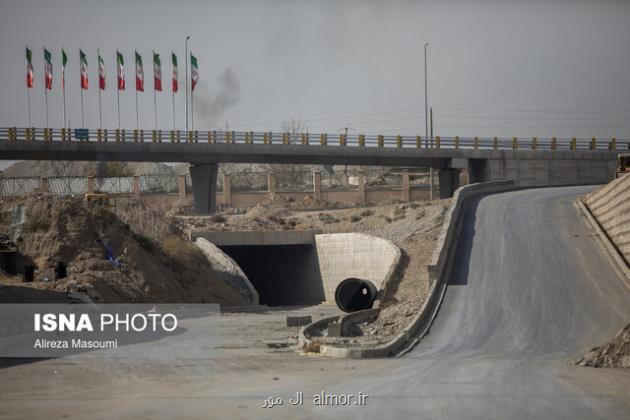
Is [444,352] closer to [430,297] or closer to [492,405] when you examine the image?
[430,297]

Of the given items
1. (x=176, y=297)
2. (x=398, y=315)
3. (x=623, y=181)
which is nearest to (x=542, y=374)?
(x=398, y=315)

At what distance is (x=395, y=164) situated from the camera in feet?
246

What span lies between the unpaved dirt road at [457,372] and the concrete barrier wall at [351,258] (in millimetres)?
15383

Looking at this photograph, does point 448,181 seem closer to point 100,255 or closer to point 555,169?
point 555,169

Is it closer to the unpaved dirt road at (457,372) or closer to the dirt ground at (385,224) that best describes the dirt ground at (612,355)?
the unpaved dirt road at (457,372)

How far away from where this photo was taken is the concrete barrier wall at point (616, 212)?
36062 millimetres

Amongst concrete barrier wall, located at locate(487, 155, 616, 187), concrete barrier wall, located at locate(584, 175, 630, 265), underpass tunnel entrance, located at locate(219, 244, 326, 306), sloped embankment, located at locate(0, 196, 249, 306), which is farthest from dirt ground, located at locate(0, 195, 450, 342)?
concrete barrier wall, located at locate(487, 155, 616, 187)

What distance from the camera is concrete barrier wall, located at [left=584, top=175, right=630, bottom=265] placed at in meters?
36.1

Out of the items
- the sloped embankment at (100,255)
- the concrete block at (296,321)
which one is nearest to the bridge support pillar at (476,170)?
the sloped embankment at (100,255)

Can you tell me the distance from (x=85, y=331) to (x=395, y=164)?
48.6 meters

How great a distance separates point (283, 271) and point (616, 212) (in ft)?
103

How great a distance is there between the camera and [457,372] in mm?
22203

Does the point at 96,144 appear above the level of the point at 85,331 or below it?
above

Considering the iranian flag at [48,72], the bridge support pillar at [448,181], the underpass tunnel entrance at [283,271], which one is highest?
the iranian flag at [48,72]
